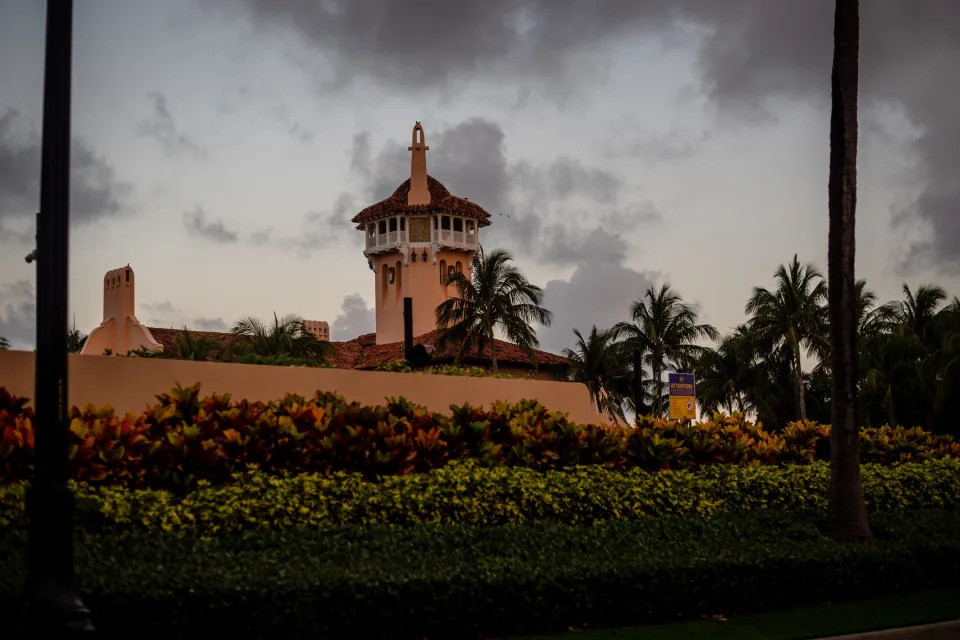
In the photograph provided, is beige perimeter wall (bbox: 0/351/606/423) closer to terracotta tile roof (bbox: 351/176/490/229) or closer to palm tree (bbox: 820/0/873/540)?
palm tree (bbox: 820/0/873/540)

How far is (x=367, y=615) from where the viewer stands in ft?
30.7

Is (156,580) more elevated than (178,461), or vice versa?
(178,461)

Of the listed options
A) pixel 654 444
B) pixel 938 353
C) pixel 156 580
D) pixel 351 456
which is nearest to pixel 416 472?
pixel 351 456

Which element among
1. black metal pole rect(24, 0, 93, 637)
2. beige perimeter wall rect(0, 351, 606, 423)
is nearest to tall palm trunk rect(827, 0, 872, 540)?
beige perimeter wall rect(0, 351, 606, 423)

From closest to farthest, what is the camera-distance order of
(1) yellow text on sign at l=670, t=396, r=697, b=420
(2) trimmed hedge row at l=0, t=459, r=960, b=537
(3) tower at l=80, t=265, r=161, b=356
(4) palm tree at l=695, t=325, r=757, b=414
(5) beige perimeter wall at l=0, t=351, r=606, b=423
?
(2) trimmed hedge row at l=0, t=459, r=960, b=537
(5) beige perimeter wall at l=0, t=351, r=606, b=423
(1) yellow text on sign at l=670, t=396, r=697, b=420
(3) tower at l=80, t=265, r=161, b=356
(4) palm tree at l=695, t=325, r=757, b=414

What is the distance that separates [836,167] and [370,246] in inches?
1981

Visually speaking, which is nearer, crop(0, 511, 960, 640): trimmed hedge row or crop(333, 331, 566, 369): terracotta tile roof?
crop(0, 511, 960, 640): trimmed hedge row

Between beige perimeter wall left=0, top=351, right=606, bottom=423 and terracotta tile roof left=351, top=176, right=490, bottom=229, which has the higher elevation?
terracotta tile roof left=351, top=176, right=490, bottom=229

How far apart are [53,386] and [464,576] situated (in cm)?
420

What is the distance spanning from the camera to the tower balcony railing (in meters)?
62.0

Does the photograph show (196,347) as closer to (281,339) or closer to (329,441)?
(281,339)

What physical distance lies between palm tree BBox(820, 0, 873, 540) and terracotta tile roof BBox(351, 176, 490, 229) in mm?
46998

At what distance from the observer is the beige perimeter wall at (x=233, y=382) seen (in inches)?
502

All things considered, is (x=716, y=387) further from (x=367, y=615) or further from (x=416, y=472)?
(x=367, y=615)
